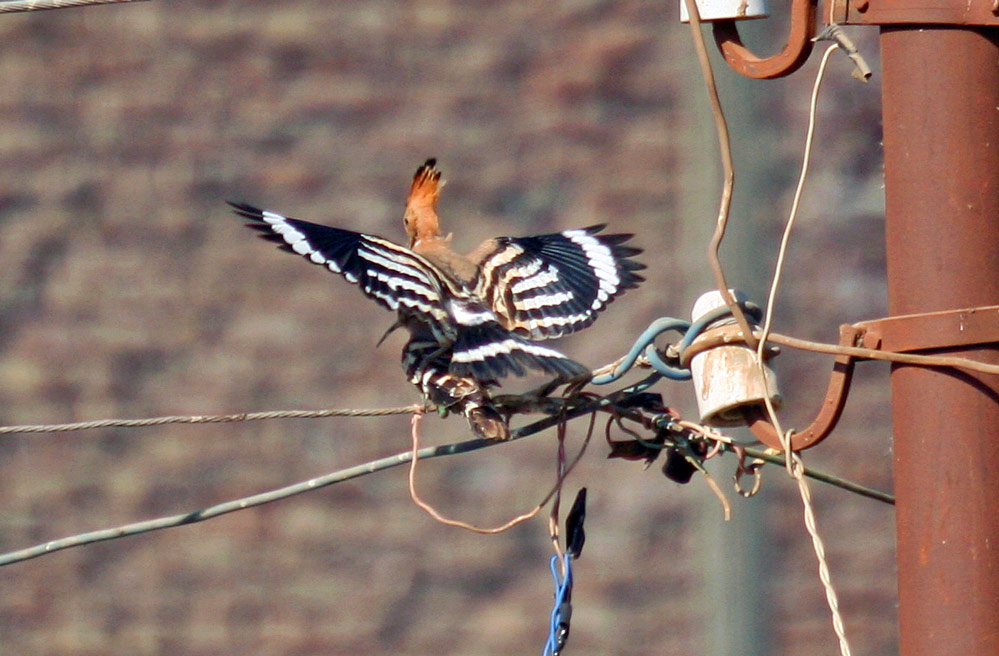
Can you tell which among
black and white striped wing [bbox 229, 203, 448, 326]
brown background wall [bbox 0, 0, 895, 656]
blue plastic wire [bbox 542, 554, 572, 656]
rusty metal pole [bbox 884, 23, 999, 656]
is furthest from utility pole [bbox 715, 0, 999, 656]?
brown background wall [bbox 0, 0, 895, 656]

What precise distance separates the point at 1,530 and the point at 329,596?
3.25ft

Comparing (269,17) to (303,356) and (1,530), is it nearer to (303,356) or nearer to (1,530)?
(303,356)

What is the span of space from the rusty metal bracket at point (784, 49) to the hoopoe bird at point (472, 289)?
63cm

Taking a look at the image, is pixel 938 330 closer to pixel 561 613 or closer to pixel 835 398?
pixel 835 398

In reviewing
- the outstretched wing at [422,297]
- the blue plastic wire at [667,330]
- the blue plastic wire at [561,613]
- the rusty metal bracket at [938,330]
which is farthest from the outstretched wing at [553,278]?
the rusty metal bracket at [938,330]

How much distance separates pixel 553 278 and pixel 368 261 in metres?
0.51

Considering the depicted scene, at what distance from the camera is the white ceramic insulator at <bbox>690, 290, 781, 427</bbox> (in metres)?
1.96

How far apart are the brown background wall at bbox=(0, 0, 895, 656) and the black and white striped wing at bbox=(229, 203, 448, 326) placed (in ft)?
5.33

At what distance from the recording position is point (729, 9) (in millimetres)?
1976

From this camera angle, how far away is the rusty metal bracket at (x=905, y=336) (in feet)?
5.70

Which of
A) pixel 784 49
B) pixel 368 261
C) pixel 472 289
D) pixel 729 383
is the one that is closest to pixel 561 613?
pixel 729 383

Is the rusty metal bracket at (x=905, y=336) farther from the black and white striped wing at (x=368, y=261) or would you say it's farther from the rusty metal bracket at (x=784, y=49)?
the black and white striped wing at (x=368, y=261)

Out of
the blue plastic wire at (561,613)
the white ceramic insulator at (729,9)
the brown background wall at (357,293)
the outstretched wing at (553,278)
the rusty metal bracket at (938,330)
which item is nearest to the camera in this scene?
the rusty metal bracket at (938,330)

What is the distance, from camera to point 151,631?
4.81 metres
